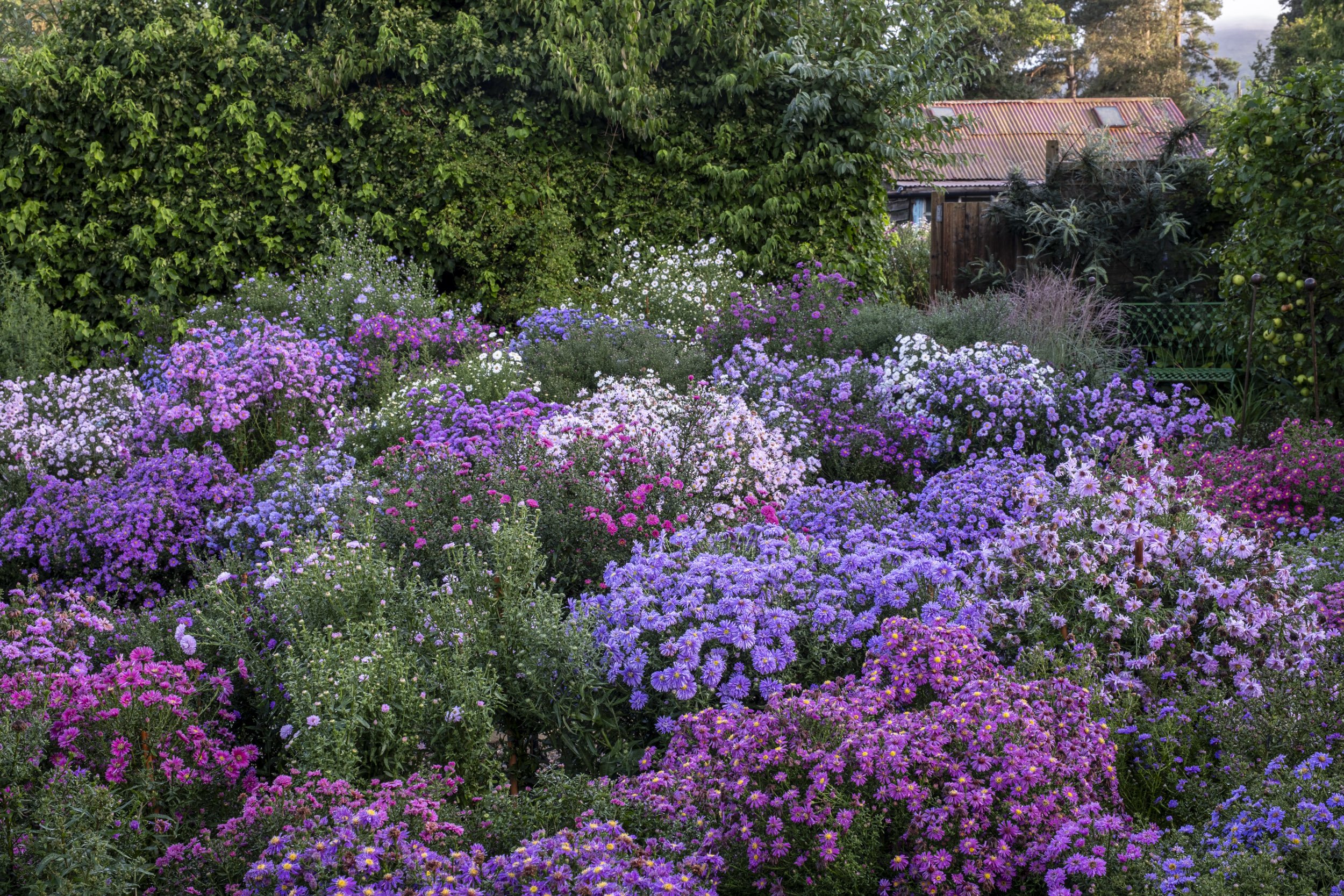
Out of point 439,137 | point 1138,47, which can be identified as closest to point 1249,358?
point 439,137

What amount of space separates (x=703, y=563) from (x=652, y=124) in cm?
733

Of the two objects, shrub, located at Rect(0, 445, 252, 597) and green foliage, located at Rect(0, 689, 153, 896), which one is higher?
green foliage, located at Rect(0, 689, 153, 896)

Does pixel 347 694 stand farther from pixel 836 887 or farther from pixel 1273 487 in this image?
pixel 1273 487

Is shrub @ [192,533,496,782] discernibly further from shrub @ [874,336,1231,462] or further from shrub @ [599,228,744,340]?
shrub @ [599,228,744,340]

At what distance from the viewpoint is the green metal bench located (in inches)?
332

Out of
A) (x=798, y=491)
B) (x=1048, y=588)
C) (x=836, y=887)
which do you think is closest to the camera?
(x=836, y=887)

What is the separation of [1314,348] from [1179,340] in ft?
10.4

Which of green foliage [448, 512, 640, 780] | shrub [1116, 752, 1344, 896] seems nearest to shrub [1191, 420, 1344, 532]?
shrub [1116, 752, 1344, 896]

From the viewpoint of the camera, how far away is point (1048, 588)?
343cm

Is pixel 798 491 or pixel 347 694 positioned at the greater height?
pixel 347 694

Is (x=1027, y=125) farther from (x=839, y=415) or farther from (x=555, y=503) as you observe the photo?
(x=555, y=503)

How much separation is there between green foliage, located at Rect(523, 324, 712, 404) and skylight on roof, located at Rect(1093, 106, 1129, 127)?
94.5 feet

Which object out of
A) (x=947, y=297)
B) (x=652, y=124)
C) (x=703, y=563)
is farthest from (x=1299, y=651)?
(x=652, y=124)

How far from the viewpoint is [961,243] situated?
454 inches
